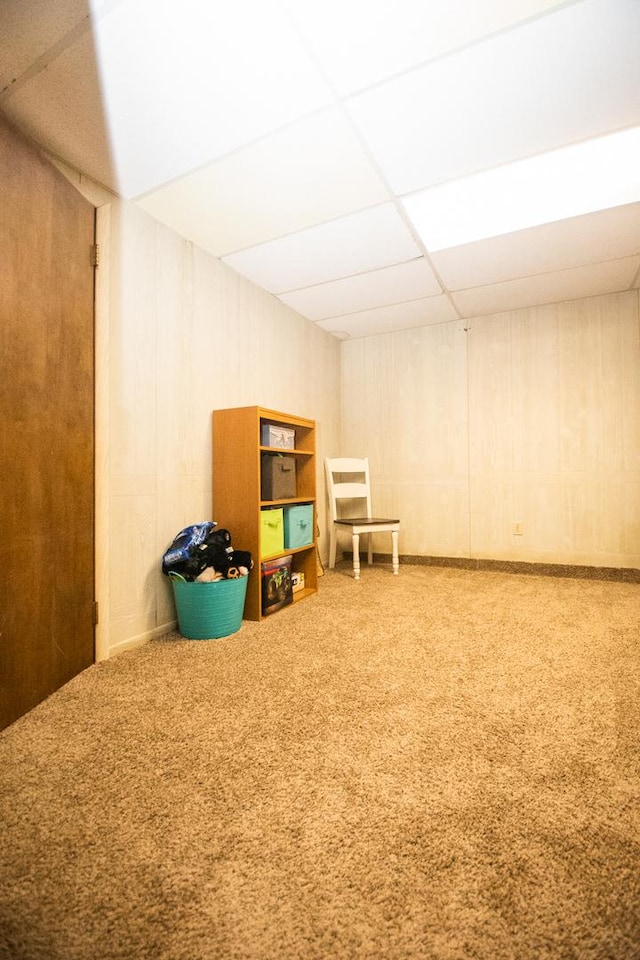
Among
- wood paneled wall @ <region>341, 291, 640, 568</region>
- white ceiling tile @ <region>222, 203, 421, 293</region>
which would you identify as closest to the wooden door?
white ceiling tile @ <region>222, 203, 421, 293</region>

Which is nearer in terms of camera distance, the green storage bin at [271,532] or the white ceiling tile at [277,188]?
the white ceiling tile at [277,188]

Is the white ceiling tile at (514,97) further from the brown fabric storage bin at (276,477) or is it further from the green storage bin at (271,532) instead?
the green storage bin at (271,532)

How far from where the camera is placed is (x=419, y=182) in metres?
1.97

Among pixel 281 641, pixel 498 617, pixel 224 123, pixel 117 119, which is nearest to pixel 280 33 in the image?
pixel 224 123

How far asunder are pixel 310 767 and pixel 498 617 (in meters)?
1.57

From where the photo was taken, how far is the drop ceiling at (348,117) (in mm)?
1277

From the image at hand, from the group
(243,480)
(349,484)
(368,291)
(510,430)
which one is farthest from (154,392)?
(510,430)

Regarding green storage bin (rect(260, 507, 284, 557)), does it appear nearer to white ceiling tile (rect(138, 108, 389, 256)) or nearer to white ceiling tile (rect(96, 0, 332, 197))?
white ceiling tile (rect(138, 108, 389, 256))

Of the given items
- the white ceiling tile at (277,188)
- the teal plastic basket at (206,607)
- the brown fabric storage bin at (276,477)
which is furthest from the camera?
the brown fabric storage bin at (276,477)

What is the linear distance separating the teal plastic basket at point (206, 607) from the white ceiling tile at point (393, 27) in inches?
80.3

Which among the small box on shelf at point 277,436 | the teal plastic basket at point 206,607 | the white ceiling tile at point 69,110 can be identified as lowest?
the teal plastic basket at point 206,607

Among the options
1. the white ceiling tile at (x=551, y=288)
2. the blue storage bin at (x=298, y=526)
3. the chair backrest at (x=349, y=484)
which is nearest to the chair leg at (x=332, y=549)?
the chair backrest at (x=349, y=484)

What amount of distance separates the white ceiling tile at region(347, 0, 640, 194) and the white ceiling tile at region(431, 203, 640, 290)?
0.65 metres

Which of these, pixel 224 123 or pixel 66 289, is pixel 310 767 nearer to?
pixel 66 289
